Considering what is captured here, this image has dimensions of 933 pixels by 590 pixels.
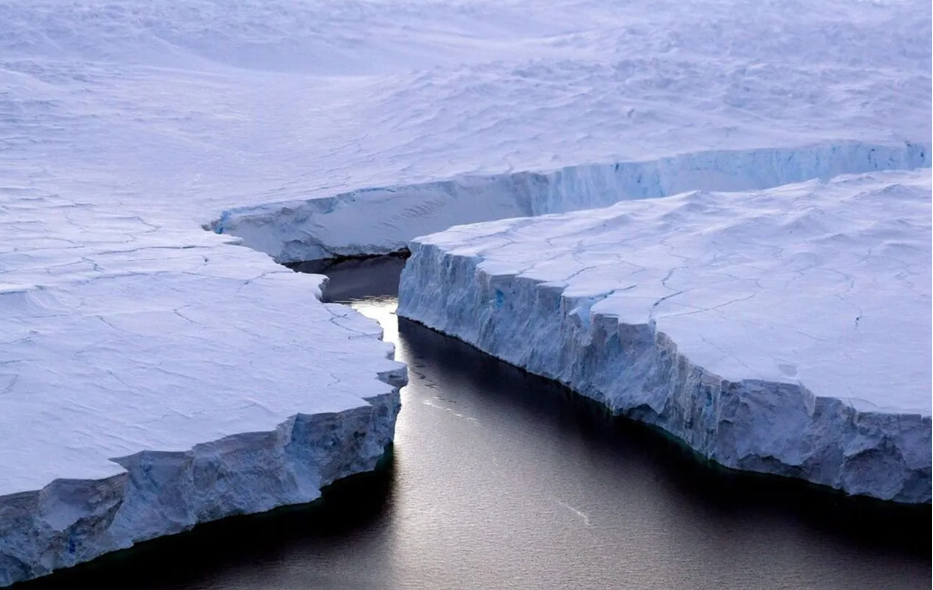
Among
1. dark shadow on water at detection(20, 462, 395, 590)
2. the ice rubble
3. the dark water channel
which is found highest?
the ice rubble

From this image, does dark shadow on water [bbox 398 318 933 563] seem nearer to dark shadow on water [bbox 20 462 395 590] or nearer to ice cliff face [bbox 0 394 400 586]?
ice cliff face [bbox 0 394 400 586]

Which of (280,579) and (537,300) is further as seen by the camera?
(537,300)

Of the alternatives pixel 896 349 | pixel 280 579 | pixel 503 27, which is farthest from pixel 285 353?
pixel 503 27

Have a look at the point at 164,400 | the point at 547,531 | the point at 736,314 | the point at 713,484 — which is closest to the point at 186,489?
the point at 164,400

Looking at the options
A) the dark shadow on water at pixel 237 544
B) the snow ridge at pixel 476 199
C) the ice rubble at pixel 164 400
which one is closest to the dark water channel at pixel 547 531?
the dark shadow on water at pixel 237 544

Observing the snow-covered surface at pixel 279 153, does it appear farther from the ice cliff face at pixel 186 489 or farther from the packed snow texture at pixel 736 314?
the packed snow texture at pixel 736 314

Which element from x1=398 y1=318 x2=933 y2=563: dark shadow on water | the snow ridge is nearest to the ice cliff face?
x1=398 y1=318 x2=933 y2=563: dark shadow on water

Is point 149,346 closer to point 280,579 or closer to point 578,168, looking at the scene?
point 280,579
